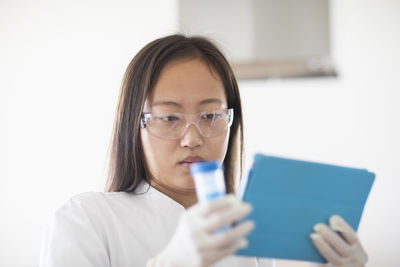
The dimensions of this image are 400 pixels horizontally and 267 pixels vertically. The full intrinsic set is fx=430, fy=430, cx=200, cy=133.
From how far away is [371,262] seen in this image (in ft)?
7.32

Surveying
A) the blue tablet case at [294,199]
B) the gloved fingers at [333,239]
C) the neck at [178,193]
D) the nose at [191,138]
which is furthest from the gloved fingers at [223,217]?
the neck at [178,193]

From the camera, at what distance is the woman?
1.03 m

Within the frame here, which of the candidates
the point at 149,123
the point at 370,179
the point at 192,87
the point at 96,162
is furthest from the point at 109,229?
the point at 96,162

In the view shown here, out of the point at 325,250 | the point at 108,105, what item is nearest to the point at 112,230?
the point at 325,250

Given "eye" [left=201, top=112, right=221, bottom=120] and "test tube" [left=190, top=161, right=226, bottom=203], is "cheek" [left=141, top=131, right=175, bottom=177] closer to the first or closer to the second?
"eye" [left=201, top=112, right=221, bottom=120]

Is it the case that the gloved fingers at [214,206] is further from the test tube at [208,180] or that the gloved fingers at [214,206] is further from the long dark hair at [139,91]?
the long dark hair at [139,91]

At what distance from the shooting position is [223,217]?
72cm

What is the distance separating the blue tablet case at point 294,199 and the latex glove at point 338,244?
0.7 inches

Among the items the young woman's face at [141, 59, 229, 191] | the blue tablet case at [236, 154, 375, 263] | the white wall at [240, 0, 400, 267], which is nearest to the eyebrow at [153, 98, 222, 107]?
the young woman's face at [141, 59, 229, 191]

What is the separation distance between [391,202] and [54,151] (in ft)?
6.14

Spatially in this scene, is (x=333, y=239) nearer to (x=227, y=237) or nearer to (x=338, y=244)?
(x=338, y=244)

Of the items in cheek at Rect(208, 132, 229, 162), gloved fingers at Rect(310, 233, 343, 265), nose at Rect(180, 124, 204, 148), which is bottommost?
gloved fingers at Rect(310, 233, 343, 265)

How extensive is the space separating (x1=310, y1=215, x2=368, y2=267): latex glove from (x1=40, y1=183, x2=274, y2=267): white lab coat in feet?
1.09

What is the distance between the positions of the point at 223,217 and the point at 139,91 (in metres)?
0.60
